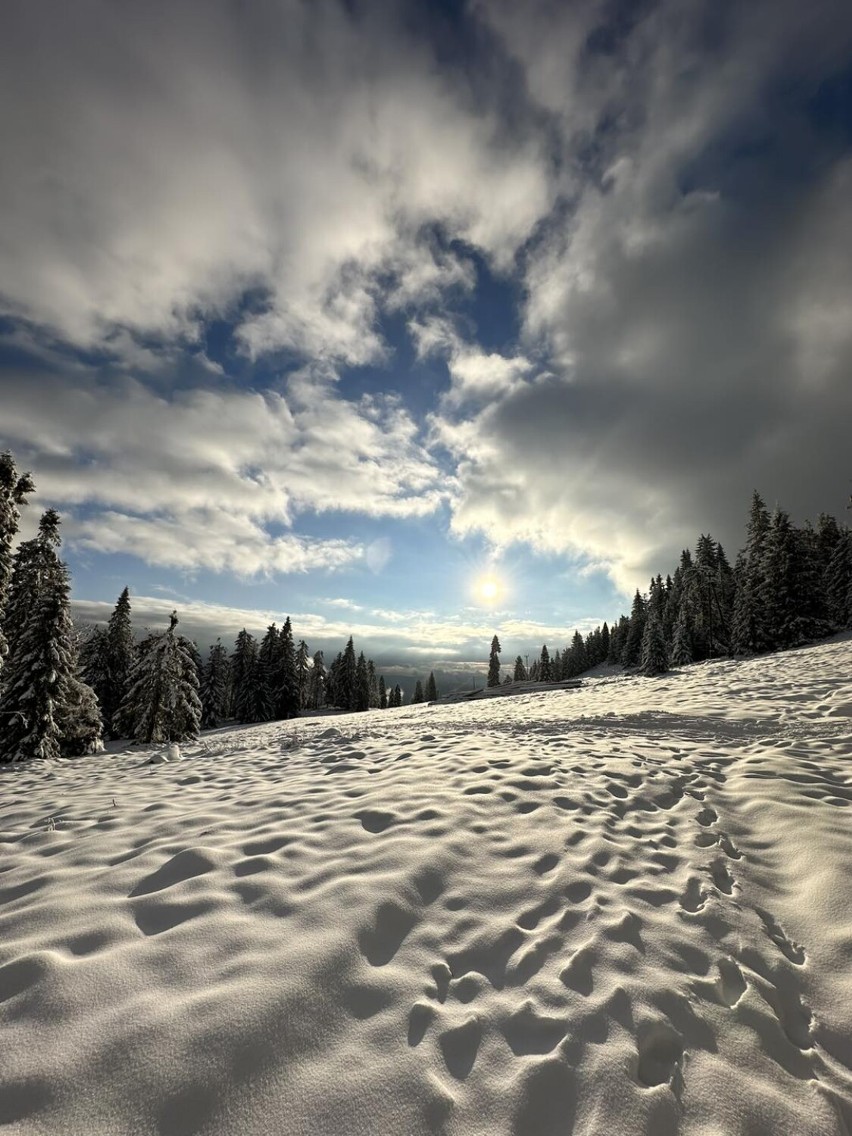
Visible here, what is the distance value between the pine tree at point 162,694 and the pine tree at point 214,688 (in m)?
24.9

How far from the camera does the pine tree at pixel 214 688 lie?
5306cm

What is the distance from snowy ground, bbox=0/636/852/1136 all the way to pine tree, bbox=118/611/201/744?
23.3 meters

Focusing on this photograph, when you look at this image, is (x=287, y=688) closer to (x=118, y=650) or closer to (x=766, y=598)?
(x=118, y=650)

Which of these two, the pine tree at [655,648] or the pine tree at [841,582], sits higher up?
the pine tree at [841,582]

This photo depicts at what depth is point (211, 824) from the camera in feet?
18.5

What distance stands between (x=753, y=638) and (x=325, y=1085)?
46.9 m

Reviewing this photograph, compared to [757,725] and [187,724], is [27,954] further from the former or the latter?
[187,724]

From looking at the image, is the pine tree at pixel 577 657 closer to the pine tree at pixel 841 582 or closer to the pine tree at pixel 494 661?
the pine tree at pixel 494 661

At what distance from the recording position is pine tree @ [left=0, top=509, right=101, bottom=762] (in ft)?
63.2

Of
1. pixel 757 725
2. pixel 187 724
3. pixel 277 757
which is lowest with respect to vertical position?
pixel 187 724

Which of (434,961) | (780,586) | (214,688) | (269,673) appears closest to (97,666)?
(214,688)

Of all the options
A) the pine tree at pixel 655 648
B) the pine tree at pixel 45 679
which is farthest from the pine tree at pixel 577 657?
the pine tree at pixel 45 679

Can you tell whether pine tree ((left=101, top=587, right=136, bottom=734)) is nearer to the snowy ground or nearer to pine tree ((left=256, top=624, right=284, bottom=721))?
pine tree ((left=256, top=624, right=284, bottom=721))

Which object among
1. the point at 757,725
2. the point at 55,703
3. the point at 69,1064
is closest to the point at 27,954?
the point at 69,1064
